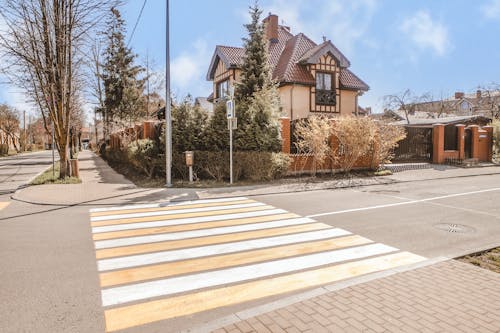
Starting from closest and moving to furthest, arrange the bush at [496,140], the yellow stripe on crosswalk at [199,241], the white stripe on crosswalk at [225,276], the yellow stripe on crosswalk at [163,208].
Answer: the white stripe on crosswalk at [225,276] → the yellow stripe on crosswalk at [199,241] → the yellow stripe on crosswalk at [163,208] → the bush at [496,140]

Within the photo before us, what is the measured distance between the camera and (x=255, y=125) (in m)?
13.9

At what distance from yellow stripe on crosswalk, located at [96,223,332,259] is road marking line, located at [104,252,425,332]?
178 cm

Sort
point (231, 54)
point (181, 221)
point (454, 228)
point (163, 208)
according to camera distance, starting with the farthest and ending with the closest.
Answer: point (231, 54) < point (163, 208) < point (181, 221) < point (454, 228)

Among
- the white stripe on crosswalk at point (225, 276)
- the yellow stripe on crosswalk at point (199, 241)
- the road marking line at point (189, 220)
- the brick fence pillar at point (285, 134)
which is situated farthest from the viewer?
the brick fence pillar at point (285, 134)

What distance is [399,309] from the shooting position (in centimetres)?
339

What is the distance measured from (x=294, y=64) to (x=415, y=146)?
1006cm

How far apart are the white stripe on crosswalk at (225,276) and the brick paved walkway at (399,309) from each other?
0.92 m

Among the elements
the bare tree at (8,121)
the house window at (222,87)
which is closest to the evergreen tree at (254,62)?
the house window at (222,87)

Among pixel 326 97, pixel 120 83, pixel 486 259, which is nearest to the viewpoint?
pixel 486 259

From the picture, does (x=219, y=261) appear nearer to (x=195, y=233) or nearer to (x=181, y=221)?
(x=195, y=233)

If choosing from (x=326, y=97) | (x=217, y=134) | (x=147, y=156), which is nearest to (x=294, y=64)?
(x=326, y=97)

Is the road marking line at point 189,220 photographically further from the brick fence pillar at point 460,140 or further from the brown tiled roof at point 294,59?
the brick fence pillar at point 460,140

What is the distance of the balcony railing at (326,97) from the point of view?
961 inches

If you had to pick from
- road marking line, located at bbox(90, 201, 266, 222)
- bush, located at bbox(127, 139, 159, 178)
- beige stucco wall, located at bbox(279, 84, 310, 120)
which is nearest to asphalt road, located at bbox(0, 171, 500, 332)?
road marking line, located at bbox(90, 201, 266, 222)
